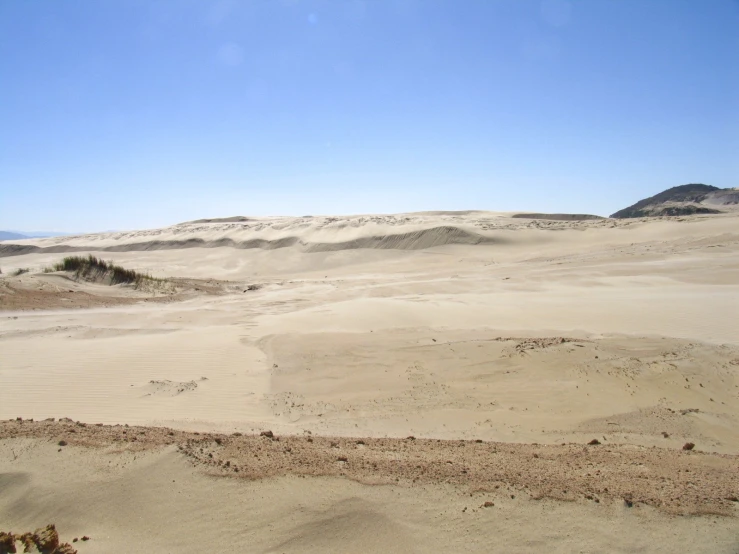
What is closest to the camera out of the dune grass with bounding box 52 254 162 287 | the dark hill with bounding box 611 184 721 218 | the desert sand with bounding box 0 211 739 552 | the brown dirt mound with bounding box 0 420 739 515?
the desert sand with bounding box 0 211 739 552

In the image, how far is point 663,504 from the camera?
2.79 m

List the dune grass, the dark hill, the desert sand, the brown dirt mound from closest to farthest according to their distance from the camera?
the desert sand < the brown dirt mound < the dune grass < the dark hill

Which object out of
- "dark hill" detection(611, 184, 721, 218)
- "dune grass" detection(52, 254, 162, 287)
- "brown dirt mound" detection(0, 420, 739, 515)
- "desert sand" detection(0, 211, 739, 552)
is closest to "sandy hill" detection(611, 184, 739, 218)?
"dark hill" detection(611, 184, 721, 218)

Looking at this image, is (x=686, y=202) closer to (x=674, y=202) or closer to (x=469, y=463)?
(x=674, y=202)

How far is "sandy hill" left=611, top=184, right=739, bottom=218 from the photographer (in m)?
38.2

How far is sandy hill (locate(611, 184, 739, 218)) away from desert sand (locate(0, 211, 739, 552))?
93.8ft

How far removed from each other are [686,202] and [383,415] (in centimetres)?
5100

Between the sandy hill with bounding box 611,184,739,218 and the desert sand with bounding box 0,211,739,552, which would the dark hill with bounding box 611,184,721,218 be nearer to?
the sandy hill with bounding box 611,184,739,218

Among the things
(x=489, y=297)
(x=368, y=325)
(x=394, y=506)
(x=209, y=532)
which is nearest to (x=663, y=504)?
(x=394, y=506)

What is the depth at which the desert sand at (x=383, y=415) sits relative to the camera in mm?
2715

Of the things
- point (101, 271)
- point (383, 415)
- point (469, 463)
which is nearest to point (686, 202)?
point (101, 271)

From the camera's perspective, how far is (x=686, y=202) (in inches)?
1795

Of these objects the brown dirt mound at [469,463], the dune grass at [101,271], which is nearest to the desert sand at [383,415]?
the brown dirt mound at [469,463]

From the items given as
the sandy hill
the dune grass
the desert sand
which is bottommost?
the desert sand
